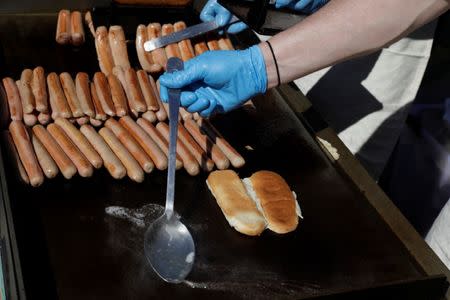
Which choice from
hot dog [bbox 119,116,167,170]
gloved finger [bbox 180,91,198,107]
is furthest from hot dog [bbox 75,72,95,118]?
gloved finger [bbox 180,91,198,107]

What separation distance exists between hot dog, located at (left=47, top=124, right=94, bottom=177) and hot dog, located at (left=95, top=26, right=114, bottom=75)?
3.02 feet

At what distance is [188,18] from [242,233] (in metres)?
2.78

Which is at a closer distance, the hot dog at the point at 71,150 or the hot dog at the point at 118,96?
→ the hot dog at the point at 71,150

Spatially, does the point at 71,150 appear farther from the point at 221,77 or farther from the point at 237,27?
the point at 237,27

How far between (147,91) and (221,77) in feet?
3.07

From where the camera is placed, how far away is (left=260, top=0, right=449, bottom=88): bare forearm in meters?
3.13

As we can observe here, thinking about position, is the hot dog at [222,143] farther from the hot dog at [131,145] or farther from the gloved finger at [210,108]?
the hot dog at [131,145]

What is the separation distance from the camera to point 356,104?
512 cm

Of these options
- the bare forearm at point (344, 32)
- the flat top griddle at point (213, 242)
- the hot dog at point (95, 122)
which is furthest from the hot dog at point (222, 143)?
the hot dog at point (95, 122)

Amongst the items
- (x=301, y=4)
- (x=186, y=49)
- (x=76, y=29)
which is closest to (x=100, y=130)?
(x=186, y=49)

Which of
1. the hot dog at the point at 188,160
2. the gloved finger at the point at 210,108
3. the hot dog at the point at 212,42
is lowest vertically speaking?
the hot dog at the point at 188,160

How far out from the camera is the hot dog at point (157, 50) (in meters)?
4.46

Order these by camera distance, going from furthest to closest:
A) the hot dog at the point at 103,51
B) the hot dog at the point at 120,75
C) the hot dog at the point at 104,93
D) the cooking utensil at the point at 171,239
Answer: the hot dog at the point at 103,51
the hot dog at the point at 120,75
the hot dog at the point at 104,93
the cooking utensil at the point at 171,239

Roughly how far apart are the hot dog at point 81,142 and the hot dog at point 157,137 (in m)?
0.43
